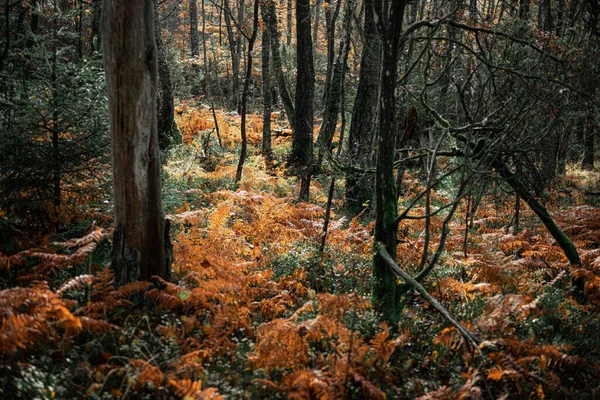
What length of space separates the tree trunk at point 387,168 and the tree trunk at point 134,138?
2.27 metres

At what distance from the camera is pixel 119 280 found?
4344mm

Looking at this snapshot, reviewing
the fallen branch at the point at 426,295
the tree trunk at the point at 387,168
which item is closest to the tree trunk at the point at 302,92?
the tree trunk at the point at 387,168

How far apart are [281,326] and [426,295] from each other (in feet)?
4.44

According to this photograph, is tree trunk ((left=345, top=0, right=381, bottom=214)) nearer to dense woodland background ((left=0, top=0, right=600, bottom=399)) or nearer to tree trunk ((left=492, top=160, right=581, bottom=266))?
dense woodland background ((left=0, top=0, right=600, bottom=399))

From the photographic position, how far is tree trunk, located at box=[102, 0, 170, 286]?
399cm

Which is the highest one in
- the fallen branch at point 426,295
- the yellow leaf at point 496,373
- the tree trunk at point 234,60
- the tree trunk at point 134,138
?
the tree trunk at point 234,60

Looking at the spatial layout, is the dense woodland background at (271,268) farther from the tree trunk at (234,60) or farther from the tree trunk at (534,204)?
the tree trunk at (234,60)

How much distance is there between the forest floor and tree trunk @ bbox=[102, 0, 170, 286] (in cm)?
27

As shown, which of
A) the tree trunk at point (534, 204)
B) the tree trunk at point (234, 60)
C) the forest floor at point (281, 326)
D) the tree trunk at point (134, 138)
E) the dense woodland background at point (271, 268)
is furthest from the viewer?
the tree trunk at point (234, 60)

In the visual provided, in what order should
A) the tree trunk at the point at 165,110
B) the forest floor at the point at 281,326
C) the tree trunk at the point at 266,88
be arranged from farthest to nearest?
the tree trunk at the point at 266,88
the tree trunk at the point at 165,110
the forest floor at the point at 281,326

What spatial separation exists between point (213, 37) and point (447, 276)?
30793 mm

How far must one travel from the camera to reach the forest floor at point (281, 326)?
3.30m

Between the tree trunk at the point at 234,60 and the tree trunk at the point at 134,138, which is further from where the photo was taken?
the tree trunk at the point at 234,60

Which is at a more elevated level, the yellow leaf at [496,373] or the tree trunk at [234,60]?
the tree trunk at [234,60]
